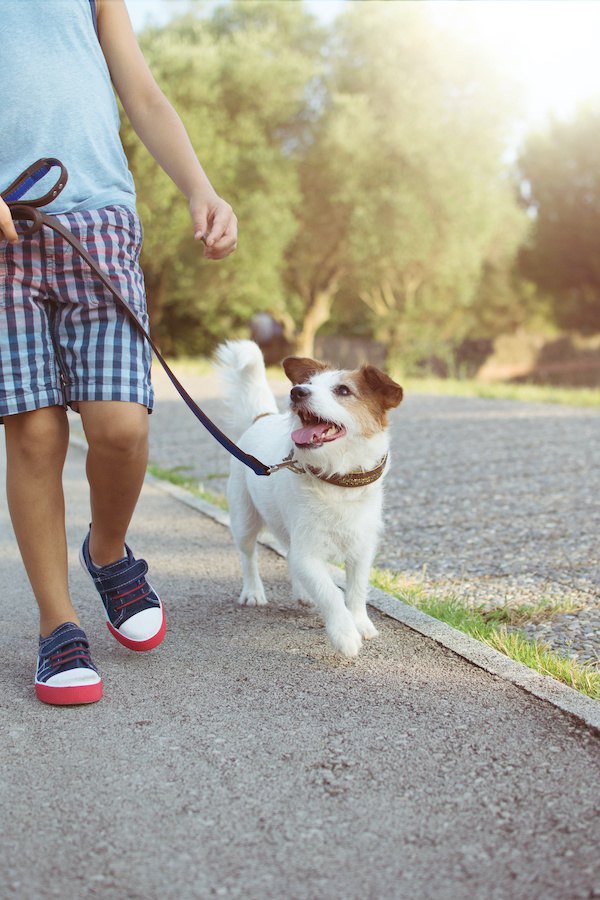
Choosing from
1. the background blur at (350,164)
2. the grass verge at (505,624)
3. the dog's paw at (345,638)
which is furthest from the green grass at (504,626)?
the background blur at (350,164)

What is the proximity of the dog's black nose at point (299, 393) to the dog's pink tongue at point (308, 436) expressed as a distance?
10cm

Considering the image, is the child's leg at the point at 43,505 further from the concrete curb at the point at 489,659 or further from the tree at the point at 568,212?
the tree at the point at 568,212

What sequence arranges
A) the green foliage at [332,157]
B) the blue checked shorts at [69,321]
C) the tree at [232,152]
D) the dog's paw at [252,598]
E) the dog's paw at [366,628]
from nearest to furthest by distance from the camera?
1. the blue checked shorts at [69,321]
2. the dog's paw at [366,628]
3. the dog's paw at [252,598]
4. the tree at [232,152]
5. the green foliage at [332,157]

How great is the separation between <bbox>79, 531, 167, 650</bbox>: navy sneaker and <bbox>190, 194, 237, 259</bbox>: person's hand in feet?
3.21

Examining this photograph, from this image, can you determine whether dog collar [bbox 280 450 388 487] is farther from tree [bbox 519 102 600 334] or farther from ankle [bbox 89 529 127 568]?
tree [bbox 519 102 600 334]

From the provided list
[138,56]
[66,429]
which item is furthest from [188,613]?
[138,56]

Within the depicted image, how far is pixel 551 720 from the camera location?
2314mm

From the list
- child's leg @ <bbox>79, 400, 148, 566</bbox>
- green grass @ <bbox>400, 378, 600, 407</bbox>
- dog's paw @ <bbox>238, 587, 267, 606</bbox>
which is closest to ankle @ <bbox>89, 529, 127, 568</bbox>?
child's leg @ <bbox>79, 400, 148, 566</bbox>

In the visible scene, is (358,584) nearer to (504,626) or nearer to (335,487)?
(335,487)

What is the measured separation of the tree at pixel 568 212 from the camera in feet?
92.4

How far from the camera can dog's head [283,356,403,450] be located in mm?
2924

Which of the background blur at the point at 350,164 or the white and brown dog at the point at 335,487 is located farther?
the background blur at the point at 350,164

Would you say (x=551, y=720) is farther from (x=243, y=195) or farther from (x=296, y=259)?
(x=296, y=259)

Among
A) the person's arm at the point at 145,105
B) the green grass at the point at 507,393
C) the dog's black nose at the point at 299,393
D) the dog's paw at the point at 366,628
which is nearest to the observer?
the person's arm at the point at 145,105
